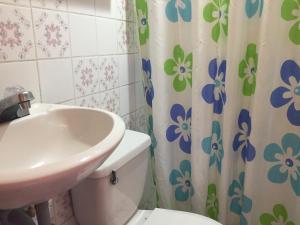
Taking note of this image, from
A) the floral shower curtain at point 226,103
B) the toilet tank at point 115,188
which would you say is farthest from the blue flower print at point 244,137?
the toilet tank at point 115,188

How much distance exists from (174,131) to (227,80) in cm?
38

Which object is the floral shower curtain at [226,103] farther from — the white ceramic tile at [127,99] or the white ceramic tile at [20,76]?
the white ceramic tile at [20,76]

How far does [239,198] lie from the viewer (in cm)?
132

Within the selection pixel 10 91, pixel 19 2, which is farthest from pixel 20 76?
pixel 19 2

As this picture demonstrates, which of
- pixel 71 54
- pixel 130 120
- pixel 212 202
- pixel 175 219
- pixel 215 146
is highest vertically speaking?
pixel 71 54

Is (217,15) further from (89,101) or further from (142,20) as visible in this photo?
(89,101)

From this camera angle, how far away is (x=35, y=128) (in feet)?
2.45

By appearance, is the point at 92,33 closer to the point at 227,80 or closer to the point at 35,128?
the point at 35,128

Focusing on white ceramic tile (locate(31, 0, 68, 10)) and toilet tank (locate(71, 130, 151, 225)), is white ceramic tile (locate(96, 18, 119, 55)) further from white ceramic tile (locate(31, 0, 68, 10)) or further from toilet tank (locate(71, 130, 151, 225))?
toilet tank (locate(71, 130, 151, 225))

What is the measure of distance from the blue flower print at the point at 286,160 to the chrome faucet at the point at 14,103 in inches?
38.5

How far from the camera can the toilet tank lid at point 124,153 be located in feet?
2.84

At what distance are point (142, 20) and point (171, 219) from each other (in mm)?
935

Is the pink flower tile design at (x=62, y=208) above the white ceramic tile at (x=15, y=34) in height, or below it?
below

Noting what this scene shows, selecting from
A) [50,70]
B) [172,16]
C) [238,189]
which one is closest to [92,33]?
[50,70]
